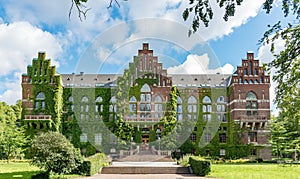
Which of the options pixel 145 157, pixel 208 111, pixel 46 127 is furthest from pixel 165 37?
pixel 46 127

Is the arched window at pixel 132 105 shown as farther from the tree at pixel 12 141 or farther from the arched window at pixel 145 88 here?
the tree at pixel 12 141

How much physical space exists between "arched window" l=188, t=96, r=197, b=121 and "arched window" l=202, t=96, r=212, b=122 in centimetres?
117

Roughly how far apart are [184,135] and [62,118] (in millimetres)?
16098

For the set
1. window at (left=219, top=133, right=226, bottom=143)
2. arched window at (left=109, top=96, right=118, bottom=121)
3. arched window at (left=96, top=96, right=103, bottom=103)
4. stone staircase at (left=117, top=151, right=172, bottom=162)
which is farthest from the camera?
arched window at (left=96, top=96, right=103, bottom=103)

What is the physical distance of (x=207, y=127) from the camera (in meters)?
46.4

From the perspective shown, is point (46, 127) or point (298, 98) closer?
point (298, 98)

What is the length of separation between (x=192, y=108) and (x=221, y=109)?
392 cm

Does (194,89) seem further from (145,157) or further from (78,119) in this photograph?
(78,119)

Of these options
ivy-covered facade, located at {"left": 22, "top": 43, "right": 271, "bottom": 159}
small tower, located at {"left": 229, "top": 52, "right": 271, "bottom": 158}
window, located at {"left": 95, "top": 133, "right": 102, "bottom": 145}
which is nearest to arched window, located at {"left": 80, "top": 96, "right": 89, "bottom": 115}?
ivy-covered facade, located at {"left": 22, "top": 43, "right": 271, "bottom": 159}

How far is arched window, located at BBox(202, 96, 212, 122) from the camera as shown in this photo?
4681 cm

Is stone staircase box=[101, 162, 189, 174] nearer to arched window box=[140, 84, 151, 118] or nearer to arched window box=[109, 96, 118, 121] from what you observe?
arched window box=[140, 84, 151, 118]

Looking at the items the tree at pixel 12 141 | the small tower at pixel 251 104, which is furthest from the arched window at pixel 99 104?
the small tower at pixel 251 104

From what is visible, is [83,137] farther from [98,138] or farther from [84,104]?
[84,104]

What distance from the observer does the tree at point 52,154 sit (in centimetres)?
1873
